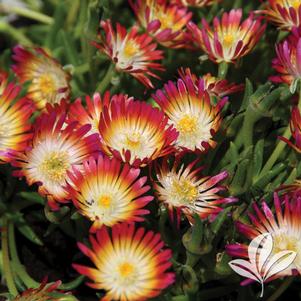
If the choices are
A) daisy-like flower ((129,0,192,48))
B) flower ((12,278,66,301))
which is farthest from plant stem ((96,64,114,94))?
flower ((12,278,66,301))

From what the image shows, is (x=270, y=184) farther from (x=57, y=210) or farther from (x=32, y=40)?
(x=32, y=40)

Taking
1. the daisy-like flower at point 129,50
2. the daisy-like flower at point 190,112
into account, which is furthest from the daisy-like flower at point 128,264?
the daisy-like flower at point 129,50

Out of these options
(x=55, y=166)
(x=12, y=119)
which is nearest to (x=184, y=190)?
(x=55, y=166)

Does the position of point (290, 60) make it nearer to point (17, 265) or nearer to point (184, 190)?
point (184, 190)

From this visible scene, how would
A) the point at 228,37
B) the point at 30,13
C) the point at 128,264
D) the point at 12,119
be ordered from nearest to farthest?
the point at 128,264 → the point at 12,119 → the point at 228,37 → the point at 30,13

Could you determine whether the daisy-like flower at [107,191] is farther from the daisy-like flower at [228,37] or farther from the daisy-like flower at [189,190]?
the daisy-like flower at [228,37]

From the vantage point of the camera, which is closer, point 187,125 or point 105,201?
point 105,201

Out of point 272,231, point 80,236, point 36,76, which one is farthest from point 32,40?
point 272,231
